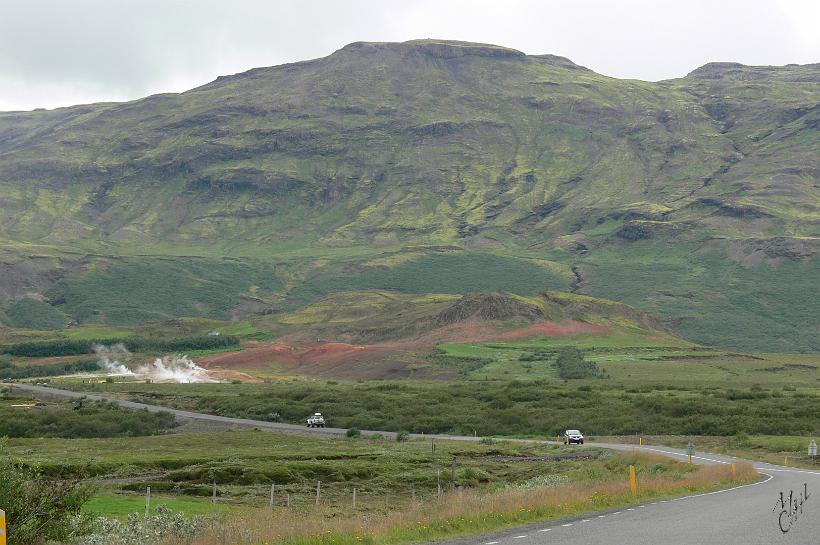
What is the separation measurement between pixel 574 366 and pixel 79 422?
73.0 m

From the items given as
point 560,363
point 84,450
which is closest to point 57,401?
point 84,450

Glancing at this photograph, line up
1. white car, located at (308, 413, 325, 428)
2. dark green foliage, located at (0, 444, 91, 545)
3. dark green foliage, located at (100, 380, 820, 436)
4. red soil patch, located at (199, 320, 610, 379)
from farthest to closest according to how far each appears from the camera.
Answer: red soil patch, located at (199, 320, 610, 379) < white car, located at (308, 413, 325, 428) < dark green foliage, located at (100, 380, 820, 436) < dark green foliage, located at (0, 444, 91, 545)

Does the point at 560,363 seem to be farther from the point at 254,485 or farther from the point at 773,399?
the point at 254,485

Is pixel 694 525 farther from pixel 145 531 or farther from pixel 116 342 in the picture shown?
pixel 116 342

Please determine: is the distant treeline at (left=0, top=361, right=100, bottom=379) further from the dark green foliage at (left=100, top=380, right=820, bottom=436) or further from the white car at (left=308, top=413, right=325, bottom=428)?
the white car at (left=308, top=413, right=325, bottom=428)

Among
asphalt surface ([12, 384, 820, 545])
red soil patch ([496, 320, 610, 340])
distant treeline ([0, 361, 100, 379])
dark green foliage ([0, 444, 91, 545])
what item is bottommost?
distant treeline ([0, 361, 100, 379])

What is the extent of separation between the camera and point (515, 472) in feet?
181

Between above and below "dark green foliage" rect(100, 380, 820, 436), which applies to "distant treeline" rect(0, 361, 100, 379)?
below

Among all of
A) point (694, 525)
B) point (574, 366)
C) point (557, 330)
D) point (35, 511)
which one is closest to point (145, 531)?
point (35, 511)

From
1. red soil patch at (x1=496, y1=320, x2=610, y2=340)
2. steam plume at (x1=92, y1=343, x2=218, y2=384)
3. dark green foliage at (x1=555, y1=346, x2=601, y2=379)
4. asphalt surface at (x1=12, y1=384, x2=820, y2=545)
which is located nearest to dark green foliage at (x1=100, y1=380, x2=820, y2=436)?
dark green foliage at (x1=555, y1=346, x2=601, y2=379)

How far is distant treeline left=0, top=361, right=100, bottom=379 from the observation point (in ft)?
529

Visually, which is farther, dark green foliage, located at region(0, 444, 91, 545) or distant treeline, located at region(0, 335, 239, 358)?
distant treeline, located at region(0, 335, 239, 358)

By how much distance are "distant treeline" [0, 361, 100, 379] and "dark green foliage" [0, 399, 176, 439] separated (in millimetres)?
64463

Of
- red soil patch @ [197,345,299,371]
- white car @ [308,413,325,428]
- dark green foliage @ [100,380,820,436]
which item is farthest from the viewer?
red soil patch @ [197,345,299,371]
